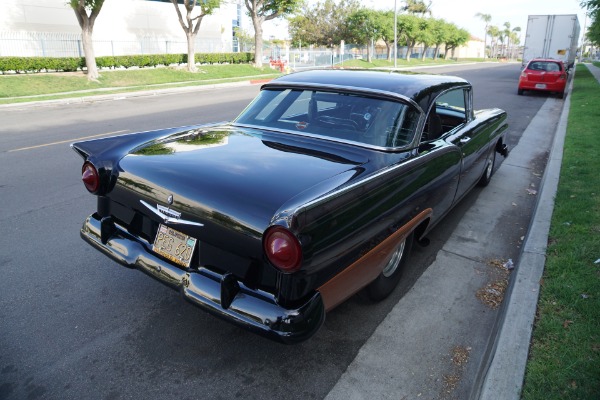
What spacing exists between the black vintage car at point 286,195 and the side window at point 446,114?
0.03 m

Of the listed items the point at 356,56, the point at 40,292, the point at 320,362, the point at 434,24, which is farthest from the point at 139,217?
the point at 434,24

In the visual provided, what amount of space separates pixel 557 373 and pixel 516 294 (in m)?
0.90

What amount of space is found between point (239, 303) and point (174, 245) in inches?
23.3

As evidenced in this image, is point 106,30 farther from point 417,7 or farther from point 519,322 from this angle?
point 417,7

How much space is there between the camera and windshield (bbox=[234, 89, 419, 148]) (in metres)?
3.46

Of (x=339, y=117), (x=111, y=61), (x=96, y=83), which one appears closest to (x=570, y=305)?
(x=339, y=117)

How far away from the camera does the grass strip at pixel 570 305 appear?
246 cm

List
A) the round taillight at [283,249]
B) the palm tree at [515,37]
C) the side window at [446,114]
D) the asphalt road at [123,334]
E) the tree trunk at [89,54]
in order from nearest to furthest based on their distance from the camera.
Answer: the round taillight at [283,249], the asphalt road at [123,334], the side window at [446,114], the tree trunk at [89,54], the palm tree at [515,37]

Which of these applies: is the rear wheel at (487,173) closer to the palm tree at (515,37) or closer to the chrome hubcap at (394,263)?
the chrome hubcap at (394,263)

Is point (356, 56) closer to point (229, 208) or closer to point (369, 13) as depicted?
point (369, 13)

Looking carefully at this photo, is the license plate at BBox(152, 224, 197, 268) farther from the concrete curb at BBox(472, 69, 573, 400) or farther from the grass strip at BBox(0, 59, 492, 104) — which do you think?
the grass strip at BBox(0, 59, 492, 104)

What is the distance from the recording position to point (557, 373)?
2.51 meters

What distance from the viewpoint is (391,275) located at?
136 inches

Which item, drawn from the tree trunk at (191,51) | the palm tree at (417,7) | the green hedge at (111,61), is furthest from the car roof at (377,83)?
the palm tree at (417,7)
